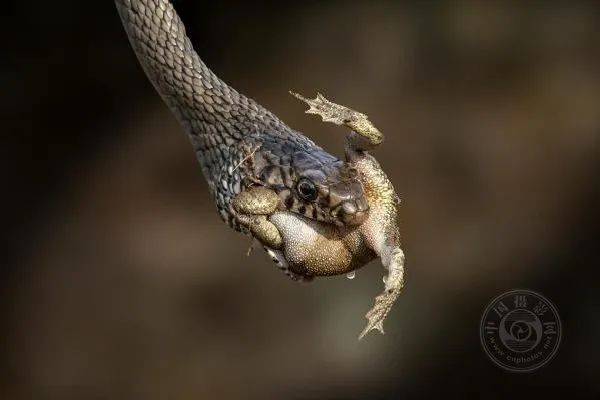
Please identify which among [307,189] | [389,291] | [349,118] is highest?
[349,118]

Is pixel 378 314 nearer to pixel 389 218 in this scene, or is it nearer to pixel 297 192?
pixel 389 218

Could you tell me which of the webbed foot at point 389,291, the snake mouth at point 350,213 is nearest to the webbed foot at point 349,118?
the snake mouth at point 350,213

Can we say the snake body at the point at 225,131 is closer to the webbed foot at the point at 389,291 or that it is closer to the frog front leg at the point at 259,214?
the frog front leg at the point at 259,214

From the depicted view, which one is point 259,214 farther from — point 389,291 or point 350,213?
point 389,291

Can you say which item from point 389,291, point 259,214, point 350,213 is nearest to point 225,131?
point 259,214

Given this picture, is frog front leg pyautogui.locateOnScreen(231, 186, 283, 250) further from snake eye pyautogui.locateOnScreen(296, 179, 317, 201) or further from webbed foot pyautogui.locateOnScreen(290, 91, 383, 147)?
webbed foot pyautogui.locateOnScreen(290, 91, 383, 147)

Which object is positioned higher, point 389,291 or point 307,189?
point 307,189

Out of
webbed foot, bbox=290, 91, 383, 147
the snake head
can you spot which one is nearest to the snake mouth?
the snake head

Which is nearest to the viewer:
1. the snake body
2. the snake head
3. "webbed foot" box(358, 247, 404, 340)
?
"webbed foot" box(358, 247, 404, 340)
